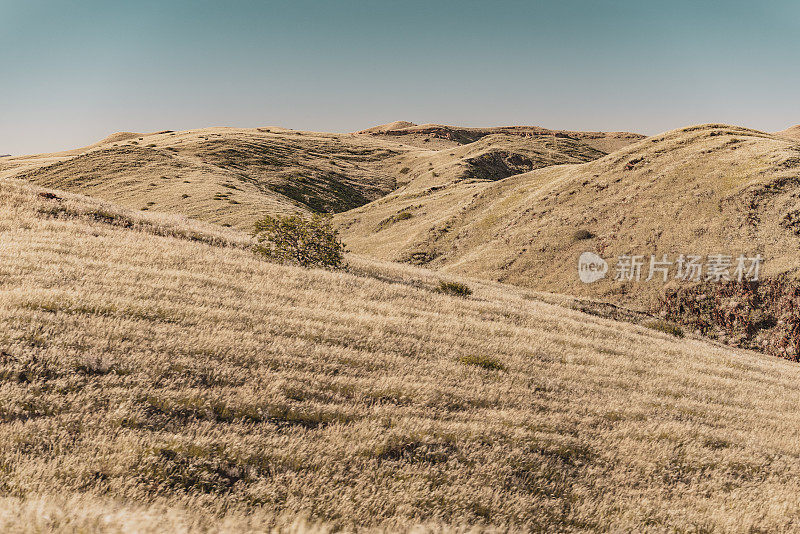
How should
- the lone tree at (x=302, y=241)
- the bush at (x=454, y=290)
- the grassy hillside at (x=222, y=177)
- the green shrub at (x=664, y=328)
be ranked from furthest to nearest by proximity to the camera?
the grassy hillside at (x=222, y=177), the green shrub at (x=664, y=328), the lone tree at (x=302, y=241), the bush at (x=454, y=290)

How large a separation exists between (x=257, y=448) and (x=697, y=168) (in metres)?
52.8

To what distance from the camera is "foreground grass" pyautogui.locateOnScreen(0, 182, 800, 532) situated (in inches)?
220

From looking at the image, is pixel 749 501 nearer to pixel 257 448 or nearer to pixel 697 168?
pixel 257 448

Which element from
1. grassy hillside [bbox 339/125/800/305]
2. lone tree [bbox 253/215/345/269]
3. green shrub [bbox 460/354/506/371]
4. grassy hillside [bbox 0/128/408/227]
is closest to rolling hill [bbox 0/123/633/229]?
grassy hillside [bbox 0/128/408/227]

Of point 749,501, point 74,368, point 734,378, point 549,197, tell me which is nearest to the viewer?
point 74,368

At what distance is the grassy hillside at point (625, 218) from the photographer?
36.9m

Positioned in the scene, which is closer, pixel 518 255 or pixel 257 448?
pixel 257 448

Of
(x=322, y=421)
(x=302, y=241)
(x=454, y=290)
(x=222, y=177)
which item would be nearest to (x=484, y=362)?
(x=322, y=421)

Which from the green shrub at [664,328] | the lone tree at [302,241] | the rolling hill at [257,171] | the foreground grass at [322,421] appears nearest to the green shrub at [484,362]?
the foreground grass at [322,421]

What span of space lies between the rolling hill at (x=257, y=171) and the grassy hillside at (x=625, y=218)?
1962 cm

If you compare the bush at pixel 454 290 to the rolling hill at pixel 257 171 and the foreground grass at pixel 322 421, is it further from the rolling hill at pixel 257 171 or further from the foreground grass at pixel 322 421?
the rolling hill at pixel 257 171

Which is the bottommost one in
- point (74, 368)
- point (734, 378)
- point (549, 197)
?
point (734, 378)

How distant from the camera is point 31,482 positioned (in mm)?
5035

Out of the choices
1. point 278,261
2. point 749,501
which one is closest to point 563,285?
point 278,261
